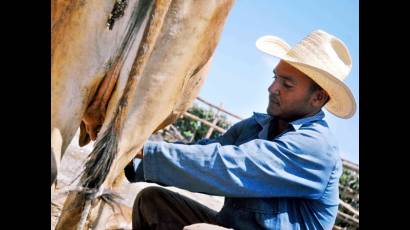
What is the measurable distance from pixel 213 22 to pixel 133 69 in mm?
420

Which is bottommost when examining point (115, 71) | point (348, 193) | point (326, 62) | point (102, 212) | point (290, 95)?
point (348, 193)

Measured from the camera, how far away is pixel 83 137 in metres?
2.83

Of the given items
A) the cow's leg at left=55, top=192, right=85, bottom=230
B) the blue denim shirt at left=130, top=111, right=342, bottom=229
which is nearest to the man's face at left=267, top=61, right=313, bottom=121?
the blue denim shirt at left=130, top=111, right=342, bottom=229

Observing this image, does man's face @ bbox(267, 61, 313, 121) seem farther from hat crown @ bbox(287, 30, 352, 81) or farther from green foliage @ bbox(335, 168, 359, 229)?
green foliage @ bbox(335, 168, 359, 229)

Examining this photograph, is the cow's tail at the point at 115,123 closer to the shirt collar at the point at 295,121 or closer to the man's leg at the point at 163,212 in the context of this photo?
the man's leg at the point at 163,212

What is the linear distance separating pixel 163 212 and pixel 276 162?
0.62 metres

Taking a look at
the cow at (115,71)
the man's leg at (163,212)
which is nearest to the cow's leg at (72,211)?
the cow at (115,71)

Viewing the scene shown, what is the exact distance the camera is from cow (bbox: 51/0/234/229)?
2162 millimetres

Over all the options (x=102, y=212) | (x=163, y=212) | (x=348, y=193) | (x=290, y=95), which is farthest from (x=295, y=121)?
(x=348, y=193)

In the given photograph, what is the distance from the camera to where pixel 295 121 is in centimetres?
248

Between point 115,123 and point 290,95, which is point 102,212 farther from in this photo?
point 290,95

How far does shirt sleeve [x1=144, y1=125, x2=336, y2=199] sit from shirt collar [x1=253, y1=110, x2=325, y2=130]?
0.15 metres
